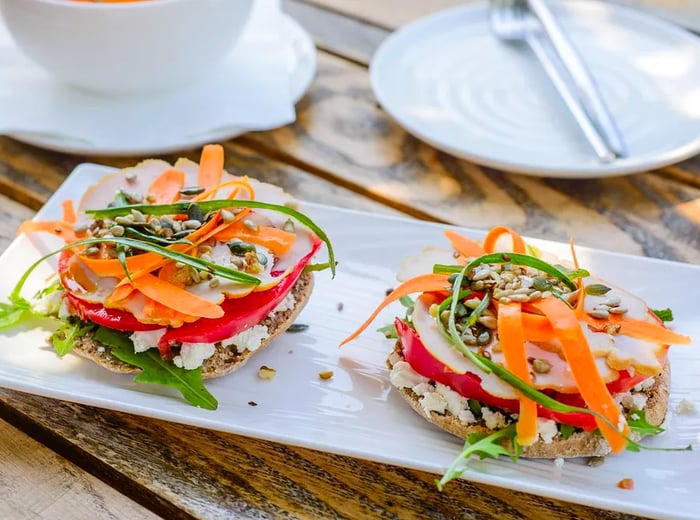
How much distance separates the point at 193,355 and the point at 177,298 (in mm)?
120

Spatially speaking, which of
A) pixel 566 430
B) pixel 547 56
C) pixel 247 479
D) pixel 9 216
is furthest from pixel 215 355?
pixel 547 56

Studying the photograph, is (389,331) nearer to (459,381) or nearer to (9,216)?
(459,381)

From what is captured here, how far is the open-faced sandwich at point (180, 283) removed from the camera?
5.71 ft

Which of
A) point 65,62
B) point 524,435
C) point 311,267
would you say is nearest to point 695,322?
point 524,435

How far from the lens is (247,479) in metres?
1.66

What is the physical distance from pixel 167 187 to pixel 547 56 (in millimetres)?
1496

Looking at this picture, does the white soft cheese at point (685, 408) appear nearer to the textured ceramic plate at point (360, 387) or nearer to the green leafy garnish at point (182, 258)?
the textured ceramic plate at point (360, 387)

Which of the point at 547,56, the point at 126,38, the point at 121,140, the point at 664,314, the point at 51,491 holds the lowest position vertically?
the point at 51,491

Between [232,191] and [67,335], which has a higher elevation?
[232,191]

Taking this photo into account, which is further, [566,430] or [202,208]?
[202,208]

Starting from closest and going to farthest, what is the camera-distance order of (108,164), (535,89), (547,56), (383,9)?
(108,164)
(535,89)
(547,56)
(383,9)

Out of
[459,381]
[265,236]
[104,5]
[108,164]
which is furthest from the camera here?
[108,164]

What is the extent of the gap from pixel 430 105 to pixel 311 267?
98 cm

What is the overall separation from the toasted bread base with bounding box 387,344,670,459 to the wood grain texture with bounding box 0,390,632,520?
0.11 meters
